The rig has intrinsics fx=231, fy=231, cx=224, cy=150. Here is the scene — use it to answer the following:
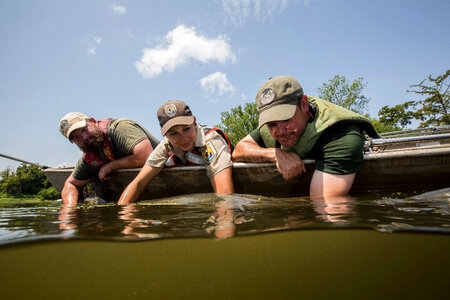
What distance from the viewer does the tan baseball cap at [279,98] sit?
231cm

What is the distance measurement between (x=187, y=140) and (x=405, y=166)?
2.61 metres

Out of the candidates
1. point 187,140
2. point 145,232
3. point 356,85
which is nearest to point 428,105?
point 356,85

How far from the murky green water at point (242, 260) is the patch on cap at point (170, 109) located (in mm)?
1986

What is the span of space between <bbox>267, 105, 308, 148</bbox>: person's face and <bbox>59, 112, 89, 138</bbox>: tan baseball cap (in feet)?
10.9

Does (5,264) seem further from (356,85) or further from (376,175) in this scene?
(356,85)

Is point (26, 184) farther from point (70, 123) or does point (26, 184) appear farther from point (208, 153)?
point (208, 153)

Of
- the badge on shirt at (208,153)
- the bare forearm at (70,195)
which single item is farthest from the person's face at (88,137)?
the badge on shirt at (208,153)

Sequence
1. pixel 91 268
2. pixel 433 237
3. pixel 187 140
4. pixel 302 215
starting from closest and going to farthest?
1. pixel 91 268
2. pixel 433 237
3. pixel 302 215
4. pixel 187 140

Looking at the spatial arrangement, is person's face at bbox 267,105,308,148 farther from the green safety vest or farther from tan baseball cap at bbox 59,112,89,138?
tan baseball cap at bbox 59,112,89,138

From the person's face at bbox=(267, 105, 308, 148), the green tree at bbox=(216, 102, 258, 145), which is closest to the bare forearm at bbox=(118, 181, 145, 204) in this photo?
the person's face at bbox=(267, 105, 308, 148)

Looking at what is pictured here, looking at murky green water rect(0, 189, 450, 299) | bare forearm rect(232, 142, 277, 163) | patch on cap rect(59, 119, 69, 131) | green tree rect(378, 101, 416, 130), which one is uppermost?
green tree rect(378, 101, 416, 130)

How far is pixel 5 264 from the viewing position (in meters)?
0.93

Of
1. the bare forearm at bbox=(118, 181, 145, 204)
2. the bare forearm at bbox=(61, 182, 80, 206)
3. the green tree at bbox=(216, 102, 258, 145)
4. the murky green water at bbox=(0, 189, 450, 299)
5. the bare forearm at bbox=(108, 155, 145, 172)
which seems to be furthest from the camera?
the green tree at bbox=(216, 102, 258, 145)

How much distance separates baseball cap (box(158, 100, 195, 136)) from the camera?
9.85 ft
